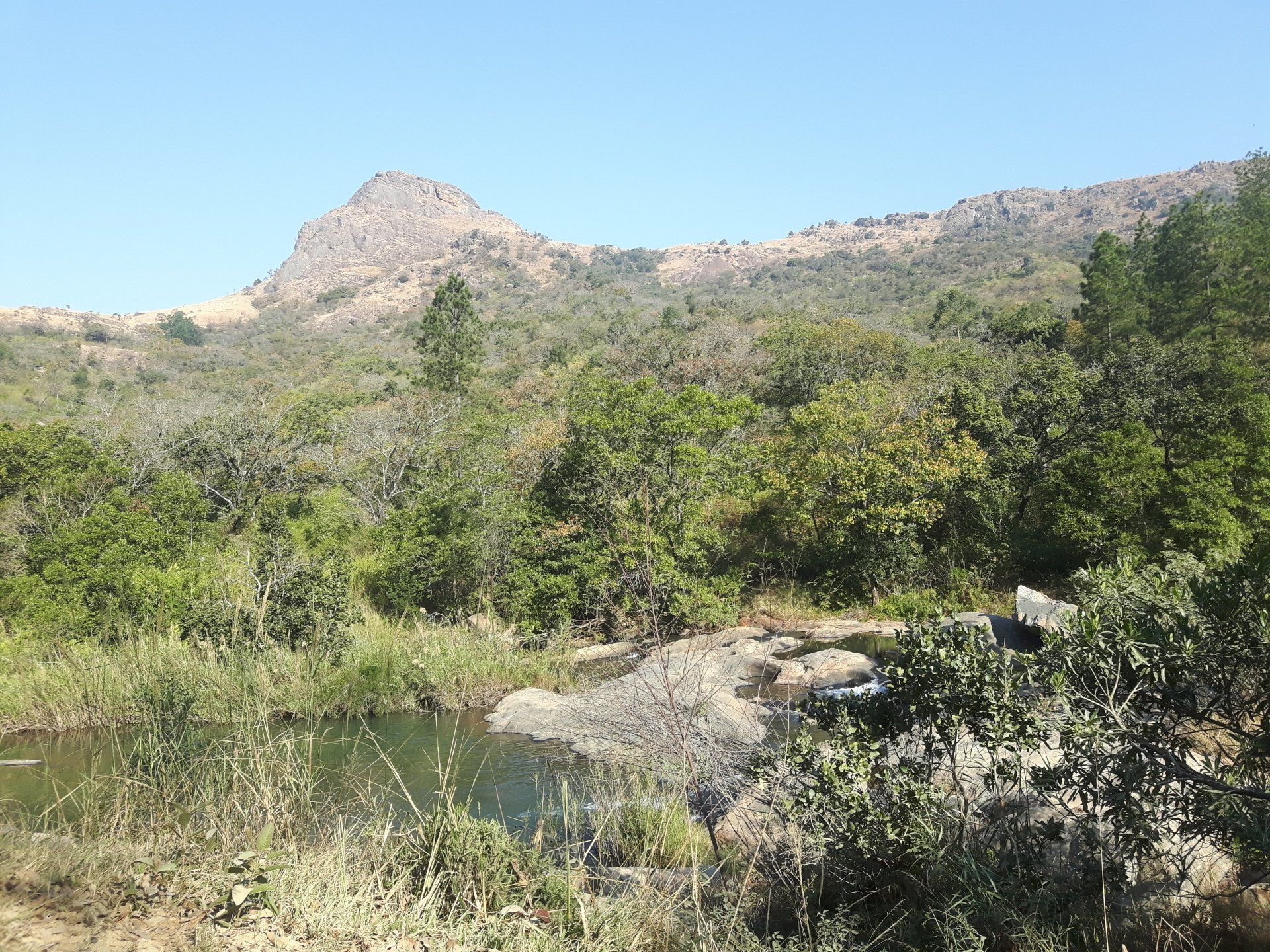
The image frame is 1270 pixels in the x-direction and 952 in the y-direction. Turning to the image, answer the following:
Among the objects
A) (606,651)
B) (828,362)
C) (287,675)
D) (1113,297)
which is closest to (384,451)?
(606,651)

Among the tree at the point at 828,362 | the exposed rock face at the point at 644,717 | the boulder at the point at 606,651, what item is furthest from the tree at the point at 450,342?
the exposed rock face at the point at 644,717

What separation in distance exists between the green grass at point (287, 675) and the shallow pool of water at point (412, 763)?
1.06 feet

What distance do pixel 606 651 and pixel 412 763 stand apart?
6.16 metres

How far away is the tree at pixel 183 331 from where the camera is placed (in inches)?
2675

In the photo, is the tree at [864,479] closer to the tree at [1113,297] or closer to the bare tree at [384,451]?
the bare tree at [384,451]

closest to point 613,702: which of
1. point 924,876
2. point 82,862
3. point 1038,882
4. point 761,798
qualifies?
point 761,798

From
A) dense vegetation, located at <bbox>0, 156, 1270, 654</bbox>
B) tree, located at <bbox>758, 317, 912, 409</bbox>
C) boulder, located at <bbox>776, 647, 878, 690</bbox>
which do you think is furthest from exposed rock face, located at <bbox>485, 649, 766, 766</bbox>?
tree, located at <bbox>758, 317, 912, 409</bbox>

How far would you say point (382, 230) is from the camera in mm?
140375

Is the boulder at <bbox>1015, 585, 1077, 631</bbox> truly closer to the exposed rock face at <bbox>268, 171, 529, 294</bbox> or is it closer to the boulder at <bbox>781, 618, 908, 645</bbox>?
the boulder at <bbox>781, 618, 908, 645</bbox>

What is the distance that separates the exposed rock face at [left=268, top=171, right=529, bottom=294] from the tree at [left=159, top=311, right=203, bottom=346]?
38070 millimetres

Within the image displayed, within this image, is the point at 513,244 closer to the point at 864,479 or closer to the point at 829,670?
the point at 864,479

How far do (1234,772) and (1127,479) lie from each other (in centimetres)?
1358

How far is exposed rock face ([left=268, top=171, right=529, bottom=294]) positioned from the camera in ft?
403

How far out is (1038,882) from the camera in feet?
13.9
